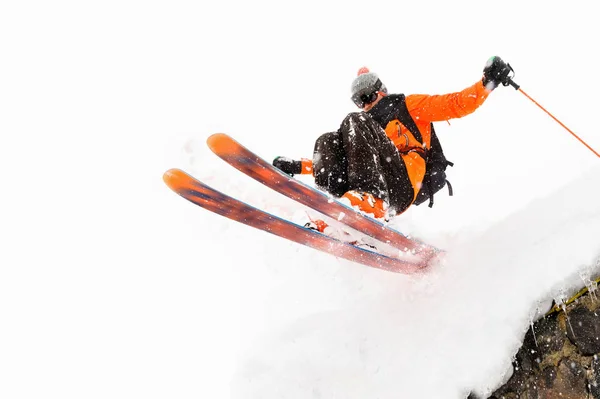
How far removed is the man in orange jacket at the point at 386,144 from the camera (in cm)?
291

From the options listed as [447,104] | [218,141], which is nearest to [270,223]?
[218,141]

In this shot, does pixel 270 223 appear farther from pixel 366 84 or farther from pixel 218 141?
pixel 366 84

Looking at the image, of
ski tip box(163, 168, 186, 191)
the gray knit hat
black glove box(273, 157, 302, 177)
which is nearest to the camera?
ski tip box(163, 168, 186, 191)

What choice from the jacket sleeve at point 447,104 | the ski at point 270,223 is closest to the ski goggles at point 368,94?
the jacket sleeve at point 447,104

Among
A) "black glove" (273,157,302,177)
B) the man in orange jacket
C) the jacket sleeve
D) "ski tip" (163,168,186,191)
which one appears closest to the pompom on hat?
the man in orange jacket

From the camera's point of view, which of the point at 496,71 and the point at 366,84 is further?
the point at 366,84

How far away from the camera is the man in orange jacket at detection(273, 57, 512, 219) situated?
291 cm

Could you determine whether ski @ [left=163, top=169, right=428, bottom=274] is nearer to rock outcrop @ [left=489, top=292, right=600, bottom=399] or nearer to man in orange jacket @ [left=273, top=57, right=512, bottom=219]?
man in orange jacket @ [left=273, top=57, right=512, bottom=219]

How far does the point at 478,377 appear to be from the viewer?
2395mm

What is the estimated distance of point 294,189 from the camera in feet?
9.21

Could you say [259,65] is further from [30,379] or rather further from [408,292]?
[408,292]

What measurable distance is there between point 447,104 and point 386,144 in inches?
22.9

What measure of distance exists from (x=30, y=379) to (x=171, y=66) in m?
8.02

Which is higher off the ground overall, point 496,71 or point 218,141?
point 218,141
